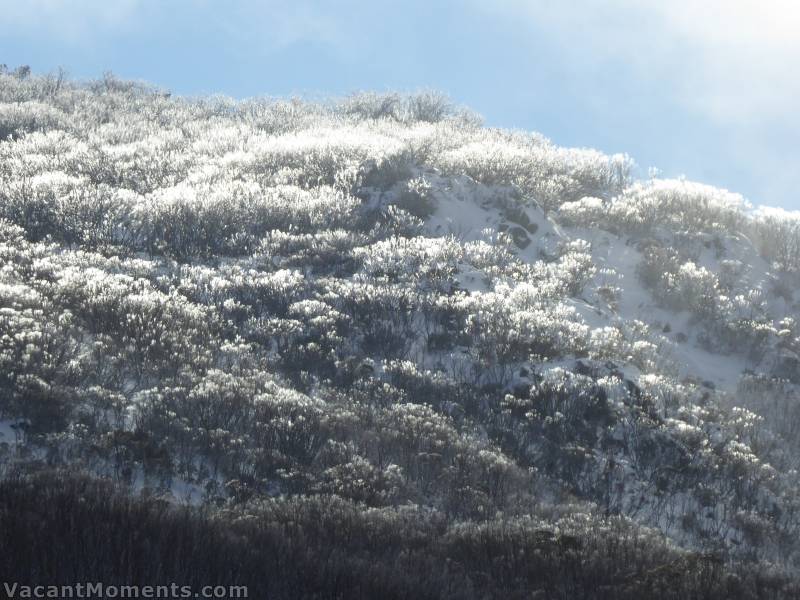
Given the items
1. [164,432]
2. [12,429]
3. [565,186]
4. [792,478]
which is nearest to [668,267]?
[565,186]

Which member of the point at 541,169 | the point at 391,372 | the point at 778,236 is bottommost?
the point at 391,372

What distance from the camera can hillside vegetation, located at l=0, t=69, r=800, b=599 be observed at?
972 cm

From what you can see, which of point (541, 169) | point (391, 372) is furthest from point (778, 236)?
point (391, 372)

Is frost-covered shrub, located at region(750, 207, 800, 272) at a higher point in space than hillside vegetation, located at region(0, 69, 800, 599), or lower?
higher

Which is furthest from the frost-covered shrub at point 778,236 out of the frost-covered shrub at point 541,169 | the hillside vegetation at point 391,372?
the frost-covered shrub at point 541,169

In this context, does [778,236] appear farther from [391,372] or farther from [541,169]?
[391,372]

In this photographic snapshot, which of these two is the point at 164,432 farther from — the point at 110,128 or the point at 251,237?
the point at 110,128

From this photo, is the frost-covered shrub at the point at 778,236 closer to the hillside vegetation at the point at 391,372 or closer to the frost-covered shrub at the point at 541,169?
the hillside vegetation at the point at 391,372

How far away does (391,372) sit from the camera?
21484mm

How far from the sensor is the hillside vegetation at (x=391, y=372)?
9719 millimetres

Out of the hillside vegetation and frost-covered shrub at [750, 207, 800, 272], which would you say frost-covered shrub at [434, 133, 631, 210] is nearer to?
the hillside vegetation

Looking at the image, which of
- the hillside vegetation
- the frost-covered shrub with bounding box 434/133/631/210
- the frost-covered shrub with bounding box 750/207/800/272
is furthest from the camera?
the frost-covered shrub with bounding box 434/133/631/210

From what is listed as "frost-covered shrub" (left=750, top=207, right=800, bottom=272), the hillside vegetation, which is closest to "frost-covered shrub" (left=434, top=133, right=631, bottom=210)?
the hillside vegetation

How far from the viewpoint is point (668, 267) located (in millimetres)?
32281
